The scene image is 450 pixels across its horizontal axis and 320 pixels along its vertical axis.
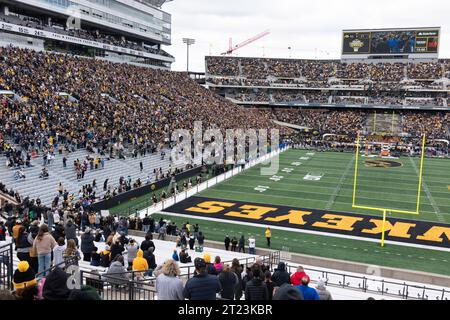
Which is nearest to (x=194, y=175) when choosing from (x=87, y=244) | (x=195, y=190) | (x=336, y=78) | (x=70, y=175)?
(x=195, y=190)

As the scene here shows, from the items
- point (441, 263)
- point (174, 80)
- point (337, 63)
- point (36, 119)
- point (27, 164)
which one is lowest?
point (441, 263)

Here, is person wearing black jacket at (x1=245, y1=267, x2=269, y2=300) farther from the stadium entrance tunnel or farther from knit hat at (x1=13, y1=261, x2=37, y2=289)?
the stadium entrance tunnel

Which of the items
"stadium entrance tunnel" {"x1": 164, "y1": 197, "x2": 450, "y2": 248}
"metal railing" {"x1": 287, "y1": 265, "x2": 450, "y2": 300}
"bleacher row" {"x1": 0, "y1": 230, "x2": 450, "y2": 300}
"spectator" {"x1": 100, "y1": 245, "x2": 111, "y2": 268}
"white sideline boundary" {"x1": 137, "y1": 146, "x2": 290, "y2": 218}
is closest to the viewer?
"spectator" {"x1": 100, "y1": 245, "x2": 111, "y2": 268}

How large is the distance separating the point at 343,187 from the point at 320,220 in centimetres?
780

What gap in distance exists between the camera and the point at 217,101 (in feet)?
174

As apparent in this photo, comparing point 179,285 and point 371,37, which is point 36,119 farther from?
point 371,37

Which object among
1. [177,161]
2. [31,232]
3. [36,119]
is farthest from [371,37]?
[31,232]

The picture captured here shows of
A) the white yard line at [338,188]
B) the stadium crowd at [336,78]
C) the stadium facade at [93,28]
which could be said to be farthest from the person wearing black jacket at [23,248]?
the stadium crowd at [336,78]

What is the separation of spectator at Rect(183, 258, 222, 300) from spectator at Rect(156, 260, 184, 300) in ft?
0.78

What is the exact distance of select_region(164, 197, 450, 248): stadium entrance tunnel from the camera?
1753 cm

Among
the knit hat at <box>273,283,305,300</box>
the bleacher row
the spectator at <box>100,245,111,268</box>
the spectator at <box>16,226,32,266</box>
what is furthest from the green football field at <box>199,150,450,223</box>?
the knit hat at <box>273,283,305,300</box>

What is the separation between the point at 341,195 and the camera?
24.5 m

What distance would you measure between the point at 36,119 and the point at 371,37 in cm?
5231

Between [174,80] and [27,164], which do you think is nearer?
[27,164]
